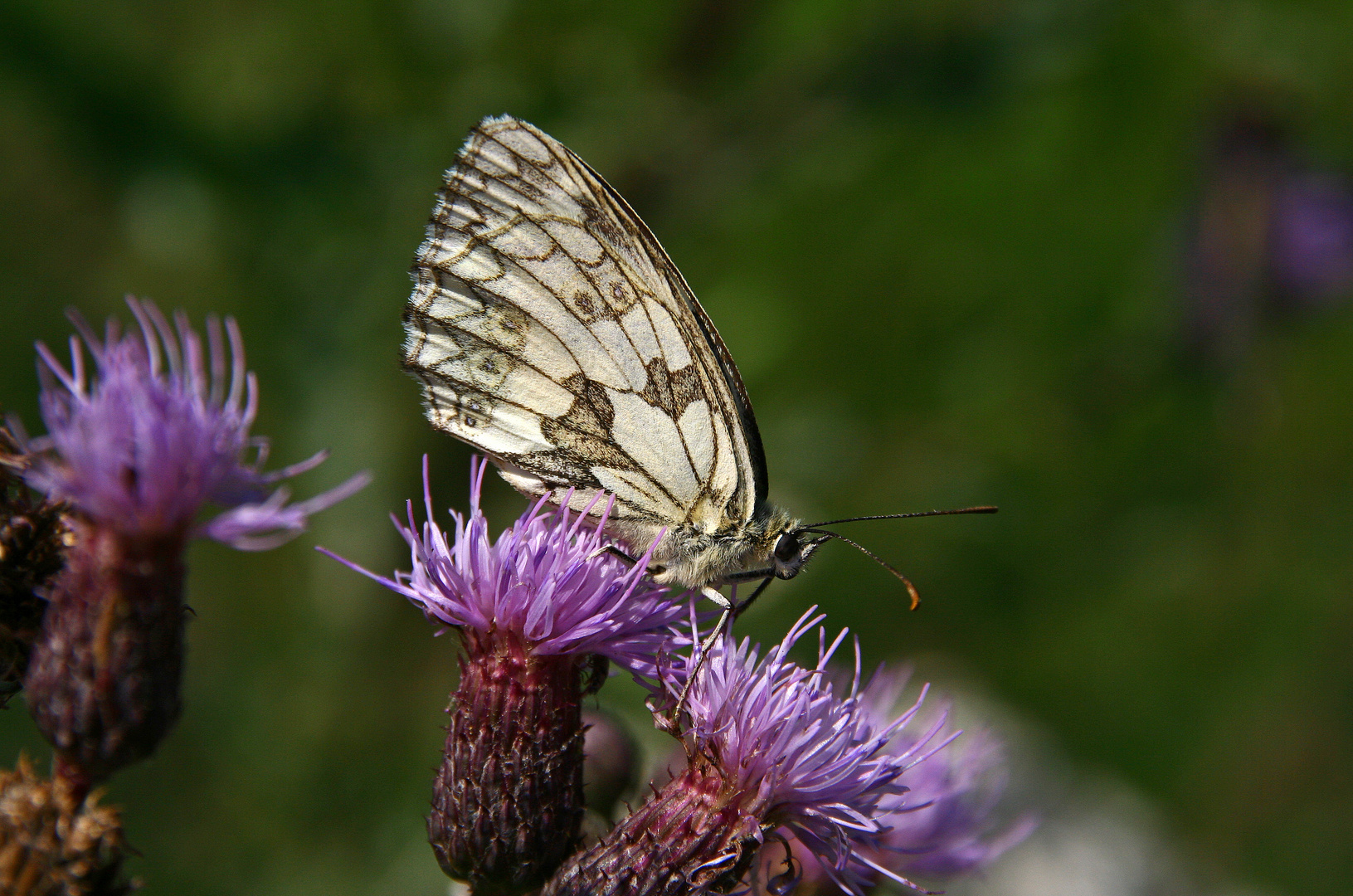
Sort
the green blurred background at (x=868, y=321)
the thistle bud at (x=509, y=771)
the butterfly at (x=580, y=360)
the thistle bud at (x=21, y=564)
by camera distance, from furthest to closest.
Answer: the green blurred background at (x=868, y=321) → the butterfly at (x=580, y=360) → the thistle bud at (x=509, y=771) → the thistle bud at (x=21, y=564)

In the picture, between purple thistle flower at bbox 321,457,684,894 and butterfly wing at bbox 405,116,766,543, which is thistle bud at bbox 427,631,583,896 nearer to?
purple thistle flower at bbox 321,457,684,894

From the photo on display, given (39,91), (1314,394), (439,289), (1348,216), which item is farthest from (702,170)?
(1348,216)

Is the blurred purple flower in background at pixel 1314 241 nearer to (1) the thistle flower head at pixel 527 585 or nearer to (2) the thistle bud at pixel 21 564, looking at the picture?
(1) the thistle flower head at pixel 527 585

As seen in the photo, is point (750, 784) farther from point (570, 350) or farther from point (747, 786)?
point (570, 350)

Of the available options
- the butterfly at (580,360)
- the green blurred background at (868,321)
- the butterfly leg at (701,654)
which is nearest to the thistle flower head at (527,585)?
the butterfly leg at (701,654)

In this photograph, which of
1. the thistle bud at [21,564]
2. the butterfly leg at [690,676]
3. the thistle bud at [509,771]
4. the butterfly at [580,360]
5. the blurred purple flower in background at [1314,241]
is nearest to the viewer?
the thistle bud at [21,564]

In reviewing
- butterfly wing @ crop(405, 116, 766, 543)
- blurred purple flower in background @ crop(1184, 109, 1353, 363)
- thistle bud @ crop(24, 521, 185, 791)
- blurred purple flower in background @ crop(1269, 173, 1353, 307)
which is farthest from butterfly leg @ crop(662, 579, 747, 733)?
blurred purple flower in background @ crop(1269, 173, 1353, 307)
